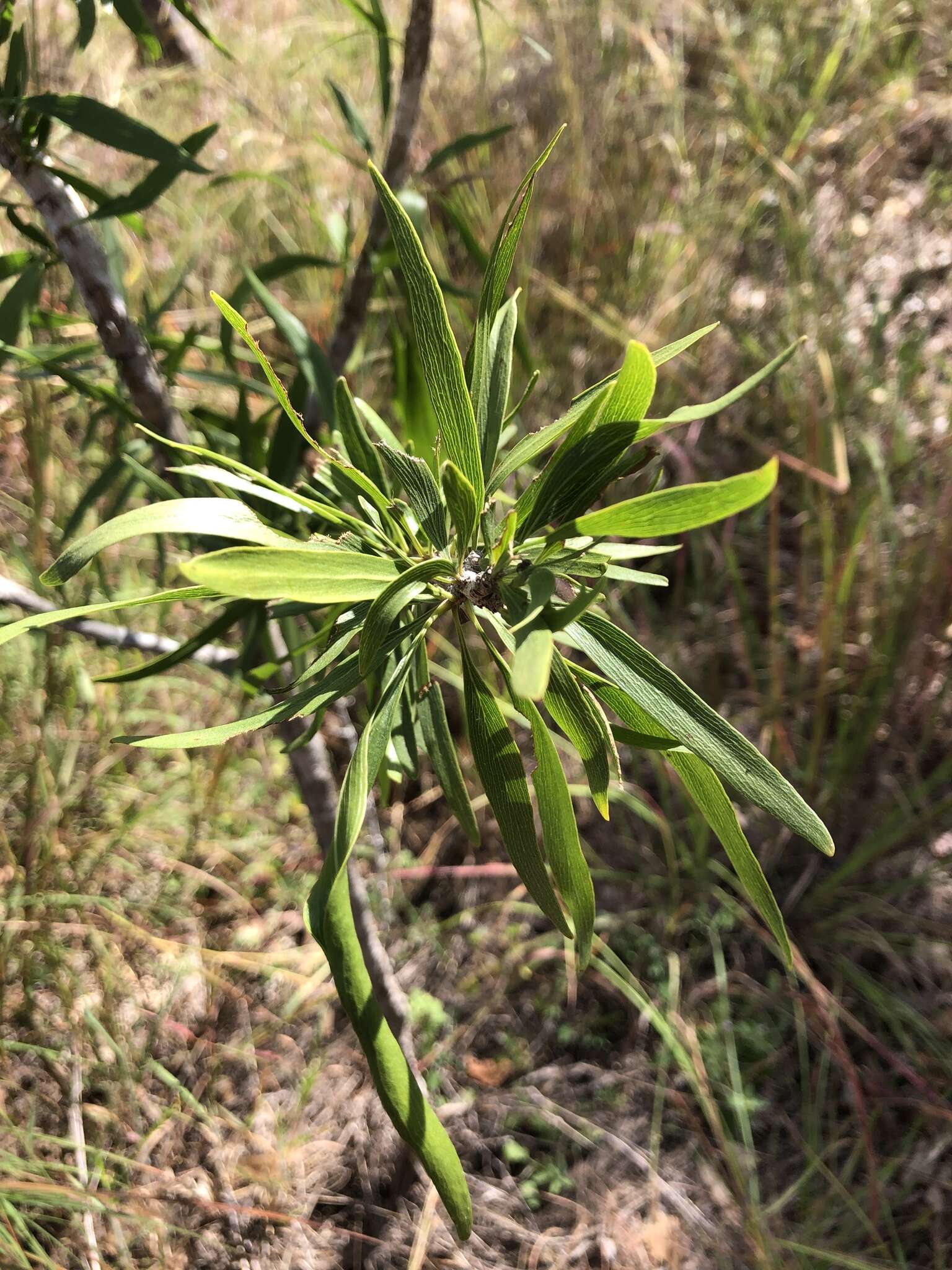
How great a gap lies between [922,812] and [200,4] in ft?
9.94

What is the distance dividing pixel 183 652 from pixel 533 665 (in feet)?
1.34

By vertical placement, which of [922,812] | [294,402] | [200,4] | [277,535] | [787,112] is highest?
[200,4]

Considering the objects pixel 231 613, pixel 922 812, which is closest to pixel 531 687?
pixel 231 613

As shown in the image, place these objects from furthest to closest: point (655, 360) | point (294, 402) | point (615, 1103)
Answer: point (615, 1103) < point (294, 402) < point (655, 360)

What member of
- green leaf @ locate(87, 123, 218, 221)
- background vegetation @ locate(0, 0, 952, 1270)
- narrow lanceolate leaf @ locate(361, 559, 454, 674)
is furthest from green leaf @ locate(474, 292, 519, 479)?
green leaf @ locate(87, 123, 218, 221)

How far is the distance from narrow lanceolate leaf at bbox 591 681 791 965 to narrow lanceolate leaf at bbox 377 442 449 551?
0.43ft

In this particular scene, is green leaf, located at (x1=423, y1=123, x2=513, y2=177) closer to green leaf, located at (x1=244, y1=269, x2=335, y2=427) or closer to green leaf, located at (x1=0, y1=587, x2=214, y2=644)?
green leaf, located at (x1=244, y1=269, x2=335, y2=427)

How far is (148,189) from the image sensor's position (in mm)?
634

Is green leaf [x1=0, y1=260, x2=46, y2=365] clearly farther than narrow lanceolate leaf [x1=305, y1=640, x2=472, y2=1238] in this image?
Yes

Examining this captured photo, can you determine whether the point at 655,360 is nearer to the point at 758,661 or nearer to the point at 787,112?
the point at 758,661

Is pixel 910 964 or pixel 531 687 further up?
pixel 531 687

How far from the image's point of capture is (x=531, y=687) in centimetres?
26

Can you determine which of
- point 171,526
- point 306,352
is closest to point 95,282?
point 306,352

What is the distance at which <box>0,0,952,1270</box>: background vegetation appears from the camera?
1.18m
